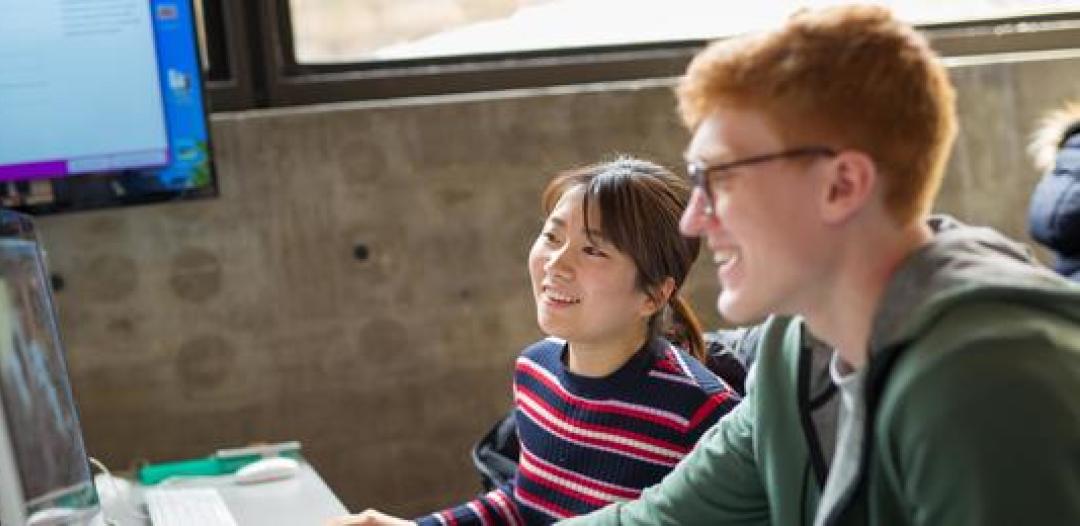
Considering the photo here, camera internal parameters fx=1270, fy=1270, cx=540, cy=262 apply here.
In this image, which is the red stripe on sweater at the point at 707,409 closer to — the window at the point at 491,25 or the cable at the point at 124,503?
the cable at the point at 124,503

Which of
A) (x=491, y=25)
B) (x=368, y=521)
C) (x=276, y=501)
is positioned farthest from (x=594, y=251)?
(x=491, y=25)

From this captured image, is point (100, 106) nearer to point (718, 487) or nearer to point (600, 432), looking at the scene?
point (600, 432)

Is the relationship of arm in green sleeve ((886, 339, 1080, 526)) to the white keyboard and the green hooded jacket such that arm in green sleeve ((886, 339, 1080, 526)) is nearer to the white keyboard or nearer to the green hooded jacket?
the green hooded jacket

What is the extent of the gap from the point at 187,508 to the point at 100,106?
831 millimetres

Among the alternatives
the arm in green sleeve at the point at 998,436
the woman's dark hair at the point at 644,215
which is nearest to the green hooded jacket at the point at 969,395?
the arm in green sleeve at the point at 998,436

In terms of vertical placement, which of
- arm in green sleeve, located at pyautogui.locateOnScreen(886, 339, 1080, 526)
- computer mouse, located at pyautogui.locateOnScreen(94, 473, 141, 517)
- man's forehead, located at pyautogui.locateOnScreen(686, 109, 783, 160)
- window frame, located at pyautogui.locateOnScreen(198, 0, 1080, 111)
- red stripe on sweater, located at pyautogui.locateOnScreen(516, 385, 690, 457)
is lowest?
computer mouse, located at pyautogui.locateOnScreen(94, 473, 141, 517)

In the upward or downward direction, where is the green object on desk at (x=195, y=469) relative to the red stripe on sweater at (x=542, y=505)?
downward

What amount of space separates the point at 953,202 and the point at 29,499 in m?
2.31

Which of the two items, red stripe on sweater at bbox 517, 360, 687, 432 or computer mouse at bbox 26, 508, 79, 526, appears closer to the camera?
computer mouse at bbox 26, 508, 79, 526

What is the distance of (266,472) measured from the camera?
7.03 feet

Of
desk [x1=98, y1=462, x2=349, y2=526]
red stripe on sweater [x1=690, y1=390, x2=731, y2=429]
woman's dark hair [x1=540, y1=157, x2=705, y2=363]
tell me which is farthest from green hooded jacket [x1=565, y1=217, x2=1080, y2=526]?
desk [x1=98, y1=462, x2=349, y2=526]

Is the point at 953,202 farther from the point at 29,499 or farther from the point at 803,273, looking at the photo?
the point at 29,499

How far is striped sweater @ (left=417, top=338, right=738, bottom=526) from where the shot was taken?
1.79m

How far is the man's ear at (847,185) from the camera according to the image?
110cm
